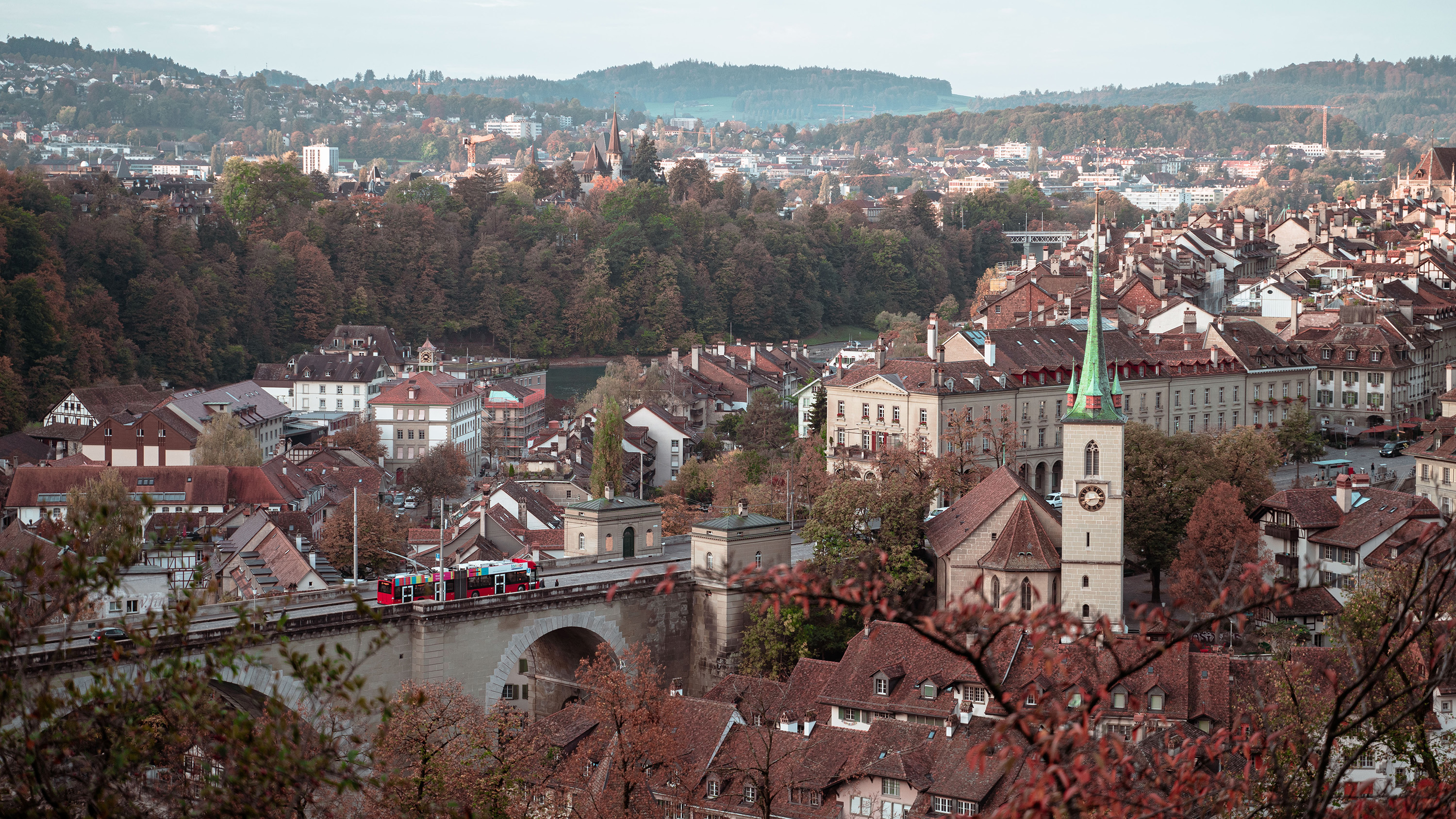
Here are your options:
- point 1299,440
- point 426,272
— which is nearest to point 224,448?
point 1299,440

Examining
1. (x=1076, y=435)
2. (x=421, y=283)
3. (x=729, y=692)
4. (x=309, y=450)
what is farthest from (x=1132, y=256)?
(x=421, y=283)

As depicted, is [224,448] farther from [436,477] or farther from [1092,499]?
[1092,499]

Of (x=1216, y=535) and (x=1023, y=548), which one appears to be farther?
(x=1216, y=535)

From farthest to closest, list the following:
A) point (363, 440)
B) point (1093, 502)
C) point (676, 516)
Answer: point (363, 440) < point (676, 516) < point (1093, 502)

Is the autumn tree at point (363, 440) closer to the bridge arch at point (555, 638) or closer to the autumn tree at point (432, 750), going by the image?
the bridge arch at point (555, 638)

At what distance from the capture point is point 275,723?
36.6ft

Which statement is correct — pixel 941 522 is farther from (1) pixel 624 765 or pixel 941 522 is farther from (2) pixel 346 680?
(2) pixel 346 680

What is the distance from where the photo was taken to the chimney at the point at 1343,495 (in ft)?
131

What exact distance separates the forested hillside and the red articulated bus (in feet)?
154

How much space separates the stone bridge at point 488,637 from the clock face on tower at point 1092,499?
794 cm

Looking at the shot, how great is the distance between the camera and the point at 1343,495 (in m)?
40.1

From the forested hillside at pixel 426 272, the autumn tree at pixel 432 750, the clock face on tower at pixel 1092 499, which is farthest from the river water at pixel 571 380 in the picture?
the autumn tree at pixel 432 750

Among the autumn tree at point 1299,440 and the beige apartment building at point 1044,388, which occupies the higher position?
the beige apartment building at point 1044,388

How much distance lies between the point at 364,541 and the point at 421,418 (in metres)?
28.6
